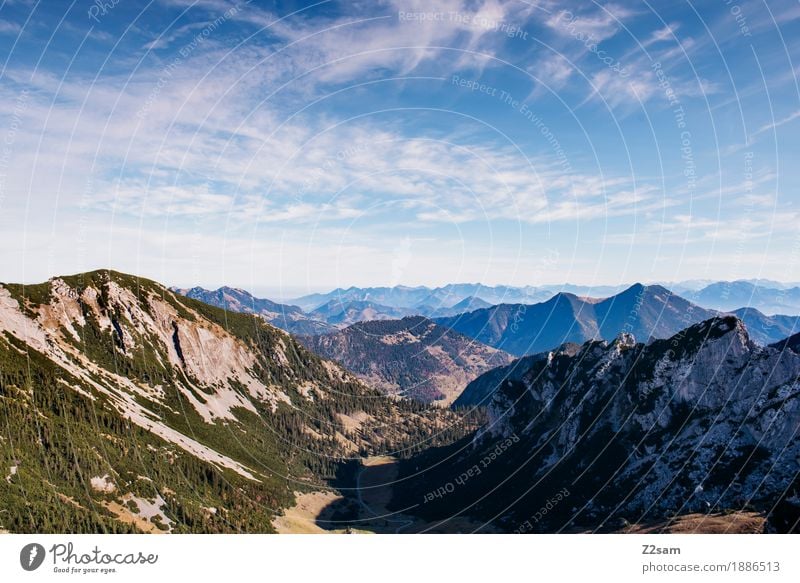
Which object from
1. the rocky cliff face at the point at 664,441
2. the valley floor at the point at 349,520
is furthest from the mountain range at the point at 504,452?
the valley floor at the point at 349,520

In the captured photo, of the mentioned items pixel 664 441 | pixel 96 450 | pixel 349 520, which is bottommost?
Result: pixel 349 520

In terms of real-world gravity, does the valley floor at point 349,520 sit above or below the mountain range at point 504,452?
below

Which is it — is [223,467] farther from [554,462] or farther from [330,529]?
[554,462]

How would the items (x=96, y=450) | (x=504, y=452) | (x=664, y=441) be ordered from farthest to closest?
A: (x=504, y=452) < (x=664, y=441) < (x=96, y=450)

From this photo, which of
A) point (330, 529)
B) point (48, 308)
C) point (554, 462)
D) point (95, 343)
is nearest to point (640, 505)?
point (554, 462)

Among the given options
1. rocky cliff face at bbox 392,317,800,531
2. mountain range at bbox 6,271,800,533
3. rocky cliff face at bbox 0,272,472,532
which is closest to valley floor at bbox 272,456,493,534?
mountain range at bbox 6,271,800,533

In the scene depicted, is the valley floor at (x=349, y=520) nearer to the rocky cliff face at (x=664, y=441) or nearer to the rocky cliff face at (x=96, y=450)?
the rocky cliff face at (x=96, y=450)

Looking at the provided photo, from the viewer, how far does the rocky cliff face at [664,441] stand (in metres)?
104

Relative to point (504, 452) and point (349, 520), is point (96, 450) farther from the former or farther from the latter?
point (504, 452)

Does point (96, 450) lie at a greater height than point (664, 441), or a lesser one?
lesser

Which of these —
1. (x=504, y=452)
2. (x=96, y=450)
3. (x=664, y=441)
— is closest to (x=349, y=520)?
(x=504, y=452)

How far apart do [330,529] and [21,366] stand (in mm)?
110637

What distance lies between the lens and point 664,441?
420ft
